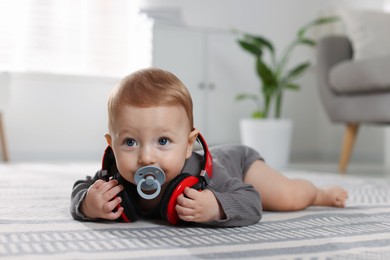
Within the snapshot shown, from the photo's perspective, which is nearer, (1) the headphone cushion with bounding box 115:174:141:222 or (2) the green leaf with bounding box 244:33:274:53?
(1) the headphone cushion with bounding box 115:174:141:222

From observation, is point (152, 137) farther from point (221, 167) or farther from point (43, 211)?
point (43, 211)

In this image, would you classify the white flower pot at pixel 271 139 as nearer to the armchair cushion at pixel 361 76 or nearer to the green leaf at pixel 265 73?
the green leaf at pixel 265 73

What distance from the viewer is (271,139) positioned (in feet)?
8.41

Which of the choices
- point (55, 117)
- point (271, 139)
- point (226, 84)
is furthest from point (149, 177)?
point (226, 84)

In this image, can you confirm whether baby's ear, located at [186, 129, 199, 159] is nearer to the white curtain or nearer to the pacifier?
the pacifier

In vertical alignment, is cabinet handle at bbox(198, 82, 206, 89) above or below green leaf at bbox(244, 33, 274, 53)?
below

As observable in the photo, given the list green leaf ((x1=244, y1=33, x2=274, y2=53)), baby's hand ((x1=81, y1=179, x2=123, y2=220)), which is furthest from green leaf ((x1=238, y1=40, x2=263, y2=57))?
baby's hand ((x1=81, y1=179, x2=123, y2=220))

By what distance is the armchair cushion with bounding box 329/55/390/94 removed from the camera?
6.52ft

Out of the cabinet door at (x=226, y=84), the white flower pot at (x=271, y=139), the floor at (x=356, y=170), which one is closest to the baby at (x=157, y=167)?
the floor at (x=356, y=170)

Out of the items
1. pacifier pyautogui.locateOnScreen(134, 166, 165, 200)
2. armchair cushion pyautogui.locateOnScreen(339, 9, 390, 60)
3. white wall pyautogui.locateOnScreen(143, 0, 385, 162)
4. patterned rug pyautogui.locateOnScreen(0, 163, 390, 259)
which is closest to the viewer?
patterned rug pyautogui.locateOnScreen(0, 163, 390, 259)

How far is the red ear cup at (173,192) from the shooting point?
31.6 inches

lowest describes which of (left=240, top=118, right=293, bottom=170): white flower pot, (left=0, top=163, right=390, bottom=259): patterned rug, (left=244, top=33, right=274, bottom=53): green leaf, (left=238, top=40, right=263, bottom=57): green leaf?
(left=240, top=118, right=293, bottom=170): white flower pot

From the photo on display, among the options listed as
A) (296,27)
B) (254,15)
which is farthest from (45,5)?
(296,27)

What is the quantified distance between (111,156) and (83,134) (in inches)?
82.7
